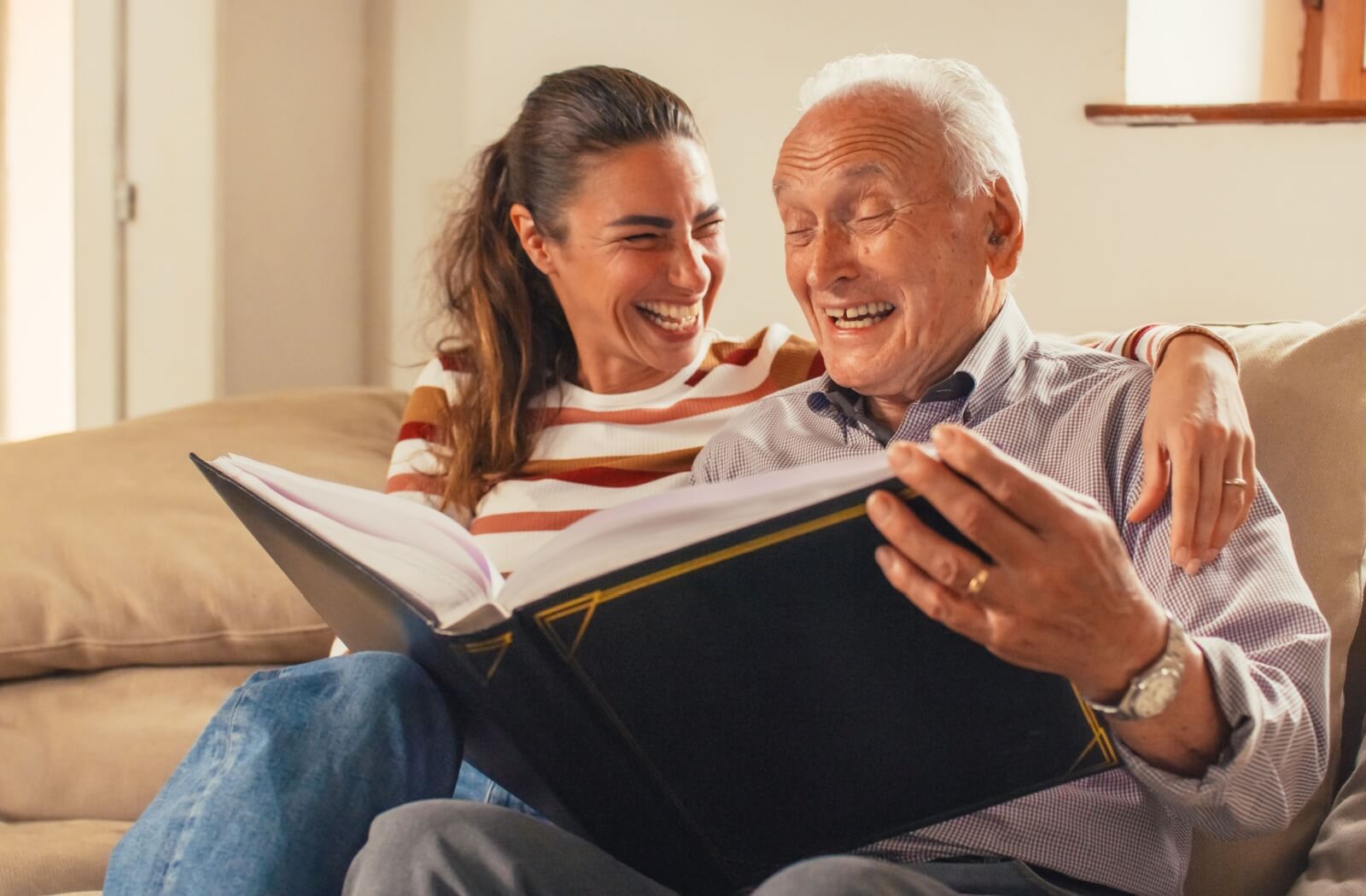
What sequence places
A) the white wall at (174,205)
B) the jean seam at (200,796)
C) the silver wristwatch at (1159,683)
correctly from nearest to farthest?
the silver wristwatch at (1159,683)
the jean seam at (200,796)
the white wall at (174,205)

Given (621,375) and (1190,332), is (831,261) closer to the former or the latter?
(1190,332)

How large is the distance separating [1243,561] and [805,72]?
146cm

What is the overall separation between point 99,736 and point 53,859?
0.23 metres

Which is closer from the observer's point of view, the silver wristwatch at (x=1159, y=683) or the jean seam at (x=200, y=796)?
the silver wristwatch at (x=1159, y=683)

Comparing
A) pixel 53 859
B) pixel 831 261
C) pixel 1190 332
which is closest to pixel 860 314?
pixel 831 261

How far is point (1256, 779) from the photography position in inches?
33.9

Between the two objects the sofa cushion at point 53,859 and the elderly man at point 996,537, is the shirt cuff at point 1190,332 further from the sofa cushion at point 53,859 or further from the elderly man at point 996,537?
the sofa cushion at point 53,859

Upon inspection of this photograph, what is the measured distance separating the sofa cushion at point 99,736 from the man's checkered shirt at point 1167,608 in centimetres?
90

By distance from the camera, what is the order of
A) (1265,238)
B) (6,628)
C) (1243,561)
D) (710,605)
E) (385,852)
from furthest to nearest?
1. (1265,238)
2. (6,628)
3. (1243,561)
4. (385,852)
5. (710,605)

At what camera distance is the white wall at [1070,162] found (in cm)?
197

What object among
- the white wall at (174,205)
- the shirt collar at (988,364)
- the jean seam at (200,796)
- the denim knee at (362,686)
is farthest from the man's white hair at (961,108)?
the white wall at (174,205)

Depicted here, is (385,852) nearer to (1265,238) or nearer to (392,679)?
(392,679)

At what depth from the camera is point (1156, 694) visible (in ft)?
2.65

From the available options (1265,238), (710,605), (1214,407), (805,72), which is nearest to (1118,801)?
(1214,407)
